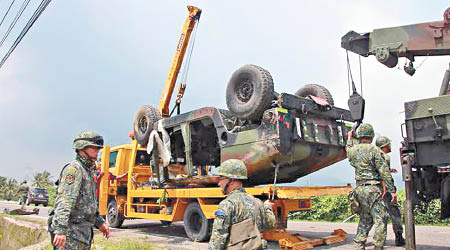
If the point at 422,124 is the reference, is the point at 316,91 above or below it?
above

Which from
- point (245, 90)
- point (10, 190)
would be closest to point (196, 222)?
point (245, 90)

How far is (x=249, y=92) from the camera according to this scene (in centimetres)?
769

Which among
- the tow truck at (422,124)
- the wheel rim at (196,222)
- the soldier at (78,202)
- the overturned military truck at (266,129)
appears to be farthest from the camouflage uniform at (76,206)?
the wheel rim at (196,222)

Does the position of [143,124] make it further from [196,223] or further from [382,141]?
[382,141]

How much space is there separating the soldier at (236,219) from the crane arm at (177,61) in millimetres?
8689

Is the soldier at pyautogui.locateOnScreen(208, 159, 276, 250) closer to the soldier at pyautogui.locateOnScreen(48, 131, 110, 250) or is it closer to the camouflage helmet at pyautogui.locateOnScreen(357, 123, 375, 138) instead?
the soldier at pyautogui.locateOnScreen(48, 131, 110, 250)

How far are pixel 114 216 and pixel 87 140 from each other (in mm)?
7565

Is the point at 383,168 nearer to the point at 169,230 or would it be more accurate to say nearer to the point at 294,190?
the point at 294,190

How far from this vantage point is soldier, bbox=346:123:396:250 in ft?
20.0

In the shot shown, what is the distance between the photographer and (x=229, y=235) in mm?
3221

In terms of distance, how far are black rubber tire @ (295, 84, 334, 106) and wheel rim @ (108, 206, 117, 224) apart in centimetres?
585

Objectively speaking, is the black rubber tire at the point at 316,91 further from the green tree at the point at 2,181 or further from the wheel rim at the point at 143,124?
the green tree at the point at 2,181

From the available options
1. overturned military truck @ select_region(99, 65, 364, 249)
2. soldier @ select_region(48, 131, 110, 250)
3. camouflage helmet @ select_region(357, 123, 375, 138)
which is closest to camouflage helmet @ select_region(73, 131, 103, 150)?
soldier @ select_region(48, 131, 110, 250)

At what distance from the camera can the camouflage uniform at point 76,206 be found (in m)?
3.83
